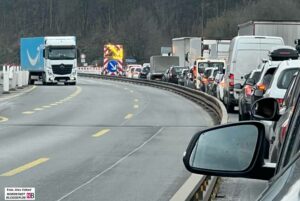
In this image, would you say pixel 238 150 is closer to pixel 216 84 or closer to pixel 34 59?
pixel 216 84

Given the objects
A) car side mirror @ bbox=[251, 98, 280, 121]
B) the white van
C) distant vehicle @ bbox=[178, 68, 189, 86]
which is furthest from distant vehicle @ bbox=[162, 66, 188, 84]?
car side mirror @ bbox=[251, 98, 280, 121]

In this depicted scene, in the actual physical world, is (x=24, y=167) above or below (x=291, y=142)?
below

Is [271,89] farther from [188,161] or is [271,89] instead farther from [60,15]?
[60,15]

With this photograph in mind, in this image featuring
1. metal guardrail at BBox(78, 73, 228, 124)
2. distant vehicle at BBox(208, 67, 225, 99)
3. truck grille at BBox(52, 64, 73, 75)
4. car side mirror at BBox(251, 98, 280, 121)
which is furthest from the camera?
truck grille at BBox(52, 64, 73, 75)

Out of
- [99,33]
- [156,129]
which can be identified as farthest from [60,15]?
[156,129]

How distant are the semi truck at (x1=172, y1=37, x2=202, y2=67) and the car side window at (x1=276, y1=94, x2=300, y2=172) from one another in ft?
162

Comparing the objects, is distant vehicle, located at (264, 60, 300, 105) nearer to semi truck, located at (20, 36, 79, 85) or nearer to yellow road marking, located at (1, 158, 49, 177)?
yellow road marking, located at (1, 158, 49, 177)

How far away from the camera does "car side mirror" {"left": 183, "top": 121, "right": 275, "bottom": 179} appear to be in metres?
2.84

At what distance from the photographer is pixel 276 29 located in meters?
33.3

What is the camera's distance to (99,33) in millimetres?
133375

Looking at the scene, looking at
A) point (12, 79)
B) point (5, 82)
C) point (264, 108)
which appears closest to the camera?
point (264, 108)

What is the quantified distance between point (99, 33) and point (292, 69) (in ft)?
399

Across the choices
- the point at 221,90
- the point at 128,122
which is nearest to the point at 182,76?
the point at 221,90

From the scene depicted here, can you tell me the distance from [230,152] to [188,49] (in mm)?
53164
